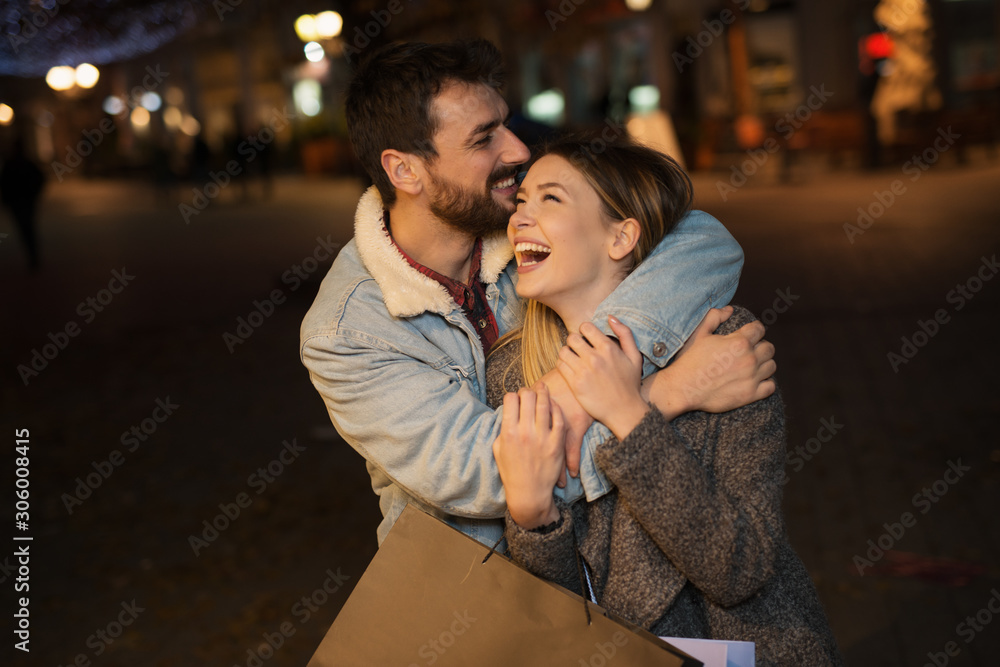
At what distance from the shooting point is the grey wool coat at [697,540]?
6.08 feet

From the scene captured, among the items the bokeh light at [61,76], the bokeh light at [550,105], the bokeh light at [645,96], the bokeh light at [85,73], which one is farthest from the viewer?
the bokeh light at [550,105]

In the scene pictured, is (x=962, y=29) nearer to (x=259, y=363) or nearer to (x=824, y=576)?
(x=259, y=363)

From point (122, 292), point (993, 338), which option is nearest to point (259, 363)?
point (122, 292)

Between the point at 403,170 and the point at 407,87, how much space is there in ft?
0.75

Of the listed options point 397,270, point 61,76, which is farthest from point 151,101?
point 397,270

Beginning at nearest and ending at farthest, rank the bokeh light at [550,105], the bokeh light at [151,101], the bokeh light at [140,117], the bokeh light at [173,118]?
the bokeh light at [550,105] < the bokeh light at [173,118] < the bokeh light at [151,101] < the bokeh light at [140,117]

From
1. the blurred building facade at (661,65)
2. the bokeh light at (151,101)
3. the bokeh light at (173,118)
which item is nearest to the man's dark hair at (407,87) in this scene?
the blurred building facade at (661,65)

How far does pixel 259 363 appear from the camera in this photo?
28.2 ft

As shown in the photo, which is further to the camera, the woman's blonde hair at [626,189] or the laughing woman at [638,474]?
the woman's blonde hair at [626,189]

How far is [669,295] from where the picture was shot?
2.10m

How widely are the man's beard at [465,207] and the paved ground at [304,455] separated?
243 centimetres

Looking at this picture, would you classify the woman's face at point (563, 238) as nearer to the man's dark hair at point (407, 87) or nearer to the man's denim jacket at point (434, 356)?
the man's denim jacket at point (434, 356)

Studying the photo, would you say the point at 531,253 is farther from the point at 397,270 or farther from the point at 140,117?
the point at 140,117

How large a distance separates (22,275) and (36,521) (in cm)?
1077
